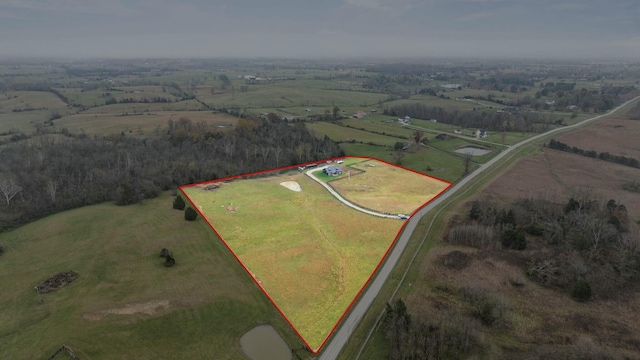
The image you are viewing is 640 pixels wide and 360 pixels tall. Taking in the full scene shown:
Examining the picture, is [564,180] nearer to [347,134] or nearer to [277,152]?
[347,134]

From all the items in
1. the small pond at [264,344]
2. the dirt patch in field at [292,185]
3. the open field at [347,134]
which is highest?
the open field at [347,134]

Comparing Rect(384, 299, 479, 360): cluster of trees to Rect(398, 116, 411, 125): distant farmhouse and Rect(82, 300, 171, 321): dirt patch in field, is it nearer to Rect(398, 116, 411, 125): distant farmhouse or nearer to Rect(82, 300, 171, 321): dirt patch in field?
Rect(82, 300, 171, 321): dirt patch in field

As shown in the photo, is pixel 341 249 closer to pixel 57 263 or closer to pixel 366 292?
pixel 366 292

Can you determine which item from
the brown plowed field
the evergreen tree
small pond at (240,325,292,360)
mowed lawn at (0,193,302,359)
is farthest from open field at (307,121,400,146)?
small pond at (240,325,292,360)

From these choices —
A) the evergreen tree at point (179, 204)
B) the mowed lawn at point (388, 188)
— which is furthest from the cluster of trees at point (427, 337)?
the evergreen tree at point (179, 204)

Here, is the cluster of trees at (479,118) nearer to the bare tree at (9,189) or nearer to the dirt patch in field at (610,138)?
the dirt patch in field at (610,138)

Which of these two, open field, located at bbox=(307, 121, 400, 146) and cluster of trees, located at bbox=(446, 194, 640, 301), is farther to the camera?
open field, located at bbox=(307, 121, 400, 146)

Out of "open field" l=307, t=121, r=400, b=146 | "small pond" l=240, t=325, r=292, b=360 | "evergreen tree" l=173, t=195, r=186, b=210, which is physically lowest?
"small pond" l=240, t=325, r=292, b=360
